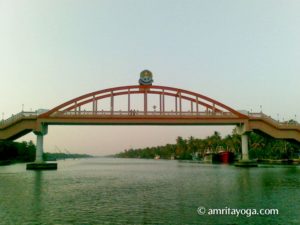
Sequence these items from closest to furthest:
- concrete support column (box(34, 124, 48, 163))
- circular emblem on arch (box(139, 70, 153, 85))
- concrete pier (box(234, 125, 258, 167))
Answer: concrete support column (box(34, 124, 48, 163)) < concrete pier (box(234, 125, 258, 167)) < circular emblem on arch (box(139, 70, 153, 85))

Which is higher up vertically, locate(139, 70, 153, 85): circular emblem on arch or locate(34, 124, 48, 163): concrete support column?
locate(139, 70, 153, 85): circular emblem on arch

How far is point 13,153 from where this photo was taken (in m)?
140

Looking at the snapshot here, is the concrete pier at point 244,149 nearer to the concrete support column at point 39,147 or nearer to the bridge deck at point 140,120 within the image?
the bridge deck at point 140,120

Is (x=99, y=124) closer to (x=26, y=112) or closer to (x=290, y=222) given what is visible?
(x=26, y=112)

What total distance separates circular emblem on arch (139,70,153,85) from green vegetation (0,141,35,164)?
233ft

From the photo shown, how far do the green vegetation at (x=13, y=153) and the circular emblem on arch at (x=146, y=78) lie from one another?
71016 millimetres

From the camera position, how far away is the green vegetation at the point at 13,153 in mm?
129750

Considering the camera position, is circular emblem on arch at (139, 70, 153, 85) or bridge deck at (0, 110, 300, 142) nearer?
bridge deck at (0, 110, 300, 142)

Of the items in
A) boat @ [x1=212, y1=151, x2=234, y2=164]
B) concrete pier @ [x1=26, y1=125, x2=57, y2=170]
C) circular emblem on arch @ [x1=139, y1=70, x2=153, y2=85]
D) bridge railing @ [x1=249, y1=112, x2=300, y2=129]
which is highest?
circular emblem on arch @ [x1=139, y1=70, x2=153, y2=85]

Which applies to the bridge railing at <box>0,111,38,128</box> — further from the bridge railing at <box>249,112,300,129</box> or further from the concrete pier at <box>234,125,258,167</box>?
the bridge railing at <box>249,112,300,129</box>

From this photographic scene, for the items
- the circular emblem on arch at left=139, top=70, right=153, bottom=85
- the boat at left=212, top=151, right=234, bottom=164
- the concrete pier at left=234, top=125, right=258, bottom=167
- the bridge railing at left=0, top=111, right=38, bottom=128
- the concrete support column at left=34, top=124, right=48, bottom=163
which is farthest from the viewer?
the boat at left=212, top=151, right=234, bottom=164

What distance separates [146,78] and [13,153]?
88879mm

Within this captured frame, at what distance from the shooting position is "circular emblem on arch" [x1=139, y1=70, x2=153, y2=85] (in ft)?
253

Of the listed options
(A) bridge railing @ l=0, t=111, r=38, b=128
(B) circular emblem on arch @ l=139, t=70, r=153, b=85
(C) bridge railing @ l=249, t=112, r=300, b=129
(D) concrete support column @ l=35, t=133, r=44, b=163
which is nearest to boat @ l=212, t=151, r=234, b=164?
(C) bridge railing @ l=249, t=112, r=300, b=129
